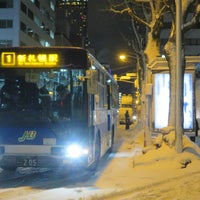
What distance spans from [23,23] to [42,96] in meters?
71.6

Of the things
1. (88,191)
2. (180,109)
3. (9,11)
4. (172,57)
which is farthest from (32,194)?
(9,11)

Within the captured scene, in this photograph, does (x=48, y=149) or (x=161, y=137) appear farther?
(x=161, y=137)

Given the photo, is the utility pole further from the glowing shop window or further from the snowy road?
the glowing shop window

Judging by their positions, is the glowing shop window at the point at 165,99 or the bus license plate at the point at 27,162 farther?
the glowing shop window at the point at 165,99

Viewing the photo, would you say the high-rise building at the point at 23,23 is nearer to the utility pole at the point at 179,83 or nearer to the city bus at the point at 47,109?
the utility pole at the point at 179,83

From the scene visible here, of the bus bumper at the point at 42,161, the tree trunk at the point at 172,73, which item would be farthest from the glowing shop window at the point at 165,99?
the bus bumper at the point at 42,161

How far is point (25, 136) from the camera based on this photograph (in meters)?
10.9

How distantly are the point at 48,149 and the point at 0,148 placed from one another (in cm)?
117

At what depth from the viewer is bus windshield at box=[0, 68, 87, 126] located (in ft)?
35.3

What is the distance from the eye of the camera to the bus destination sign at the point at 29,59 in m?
11.1

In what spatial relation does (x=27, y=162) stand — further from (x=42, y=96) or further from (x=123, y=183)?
(x=123, y=183)

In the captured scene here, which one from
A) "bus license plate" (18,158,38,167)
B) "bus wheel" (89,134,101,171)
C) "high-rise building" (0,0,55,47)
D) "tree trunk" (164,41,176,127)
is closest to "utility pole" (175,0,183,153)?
"tree trunk" (164,41,176,127)

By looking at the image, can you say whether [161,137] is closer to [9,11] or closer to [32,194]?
[32,194]

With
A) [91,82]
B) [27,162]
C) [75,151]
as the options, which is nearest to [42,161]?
[27,162]
